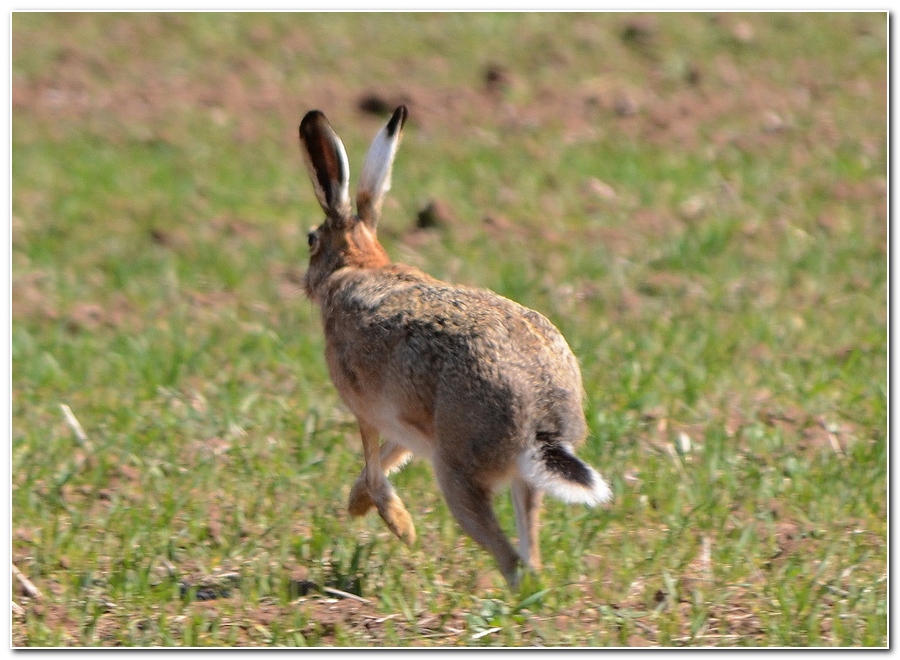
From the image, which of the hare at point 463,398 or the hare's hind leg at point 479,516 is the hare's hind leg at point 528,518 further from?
the hare's hind leg at point 479,516

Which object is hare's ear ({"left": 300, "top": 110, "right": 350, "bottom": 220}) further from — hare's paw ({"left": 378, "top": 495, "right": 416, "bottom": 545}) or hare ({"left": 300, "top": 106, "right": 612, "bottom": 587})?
hare's paw ({"left": 378, "top": 495, "right": 416, "bottom": 545})

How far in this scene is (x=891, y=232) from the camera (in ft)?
26.2

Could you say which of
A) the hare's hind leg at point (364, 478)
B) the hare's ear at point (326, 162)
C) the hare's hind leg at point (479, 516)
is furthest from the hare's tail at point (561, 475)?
the hare's ear at point (326, 162)

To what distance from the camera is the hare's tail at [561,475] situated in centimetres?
405

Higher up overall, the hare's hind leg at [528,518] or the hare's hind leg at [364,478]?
the hare's hind leg at [364,478]

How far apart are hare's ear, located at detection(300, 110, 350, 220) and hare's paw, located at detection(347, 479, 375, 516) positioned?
1238 millimetres

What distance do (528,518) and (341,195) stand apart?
1764 mm

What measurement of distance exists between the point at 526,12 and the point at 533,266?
5681 millimetres

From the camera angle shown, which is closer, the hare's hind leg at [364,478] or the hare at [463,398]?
the hare at [463,398]

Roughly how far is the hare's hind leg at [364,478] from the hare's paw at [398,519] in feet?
0.35

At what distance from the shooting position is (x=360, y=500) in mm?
5004

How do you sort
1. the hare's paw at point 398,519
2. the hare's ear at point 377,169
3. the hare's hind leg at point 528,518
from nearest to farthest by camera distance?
the hare's hind leg at point 528,518 < the hare's paw at point 398,519 < the hare's ear at point 377,169

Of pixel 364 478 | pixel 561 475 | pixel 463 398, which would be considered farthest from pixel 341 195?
pixel 561 475

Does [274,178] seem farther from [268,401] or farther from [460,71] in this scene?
[268,401]
